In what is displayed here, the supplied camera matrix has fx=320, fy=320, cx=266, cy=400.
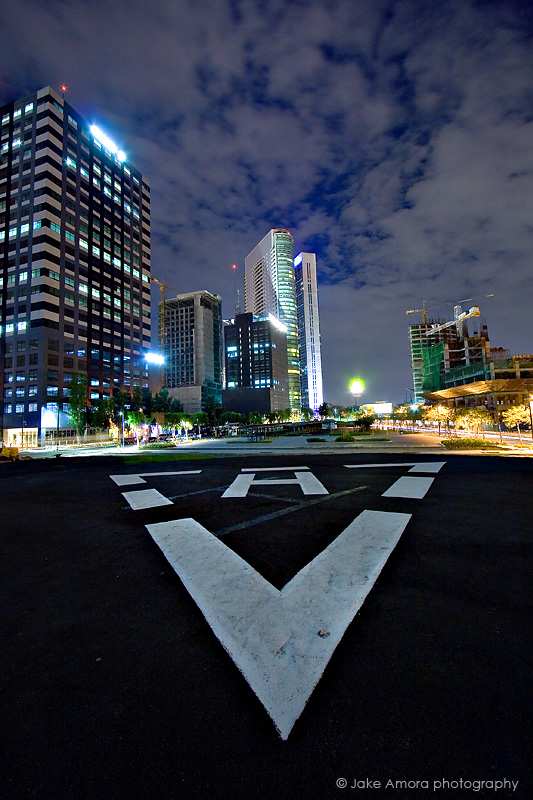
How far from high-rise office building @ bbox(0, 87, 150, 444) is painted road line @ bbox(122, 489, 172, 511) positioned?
6120cm

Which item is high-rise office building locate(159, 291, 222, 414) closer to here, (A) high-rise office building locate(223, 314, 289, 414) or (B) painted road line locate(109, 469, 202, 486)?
(A) high-rise office building locate(223, 314, 289, 414)

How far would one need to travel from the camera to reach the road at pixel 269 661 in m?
1.38

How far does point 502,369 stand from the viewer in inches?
3617

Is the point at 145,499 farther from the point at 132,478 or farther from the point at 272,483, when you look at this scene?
the point at 132,478

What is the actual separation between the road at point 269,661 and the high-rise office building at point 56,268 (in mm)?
65209

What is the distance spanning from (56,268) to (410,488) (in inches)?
3464

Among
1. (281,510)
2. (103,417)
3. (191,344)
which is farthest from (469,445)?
(191,344)

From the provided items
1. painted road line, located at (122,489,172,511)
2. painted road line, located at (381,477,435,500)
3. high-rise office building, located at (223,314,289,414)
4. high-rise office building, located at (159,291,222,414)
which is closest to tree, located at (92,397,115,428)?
painted road line, located at (122,489,172,511)

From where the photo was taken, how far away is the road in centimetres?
138

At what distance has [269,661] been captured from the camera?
6.34ft

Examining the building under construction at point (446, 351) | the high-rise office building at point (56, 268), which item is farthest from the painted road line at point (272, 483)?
the building under construction at point (446, 351)

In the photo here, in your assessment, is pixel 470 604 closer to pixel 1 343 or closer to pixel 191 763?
pixel 191 763

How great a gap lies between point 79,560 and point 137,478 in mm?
5711

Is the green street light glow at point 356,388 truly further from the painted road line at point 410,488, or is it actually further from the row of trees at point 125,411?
the painted road line at point 410,488
